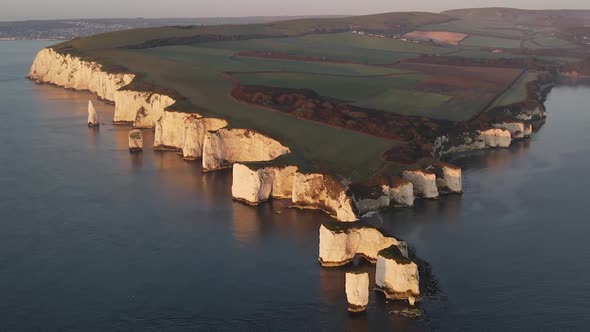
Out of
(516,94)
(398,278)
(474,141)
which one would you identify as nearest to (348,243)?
(398,278)

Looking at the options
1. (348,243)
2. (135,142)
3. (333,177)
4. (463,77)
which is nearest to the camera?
(348,243)

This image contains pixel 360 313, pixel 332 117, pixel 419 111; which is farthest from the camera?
pixel 419 111

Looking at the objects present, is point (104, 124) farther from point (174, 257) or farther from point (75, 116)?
point (174, 257)

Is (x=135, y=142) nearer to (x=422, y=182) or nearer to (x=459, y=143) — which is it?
(x=422, y=182)

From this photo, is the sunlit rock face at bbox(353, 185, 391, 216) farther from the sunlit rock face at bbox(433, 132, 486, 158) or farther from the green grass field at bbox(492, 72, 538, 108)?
the green grass field at bbox(492, 72, 538, 108)

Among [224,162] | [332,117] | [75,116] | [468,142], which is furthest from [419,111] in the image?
[75,116]

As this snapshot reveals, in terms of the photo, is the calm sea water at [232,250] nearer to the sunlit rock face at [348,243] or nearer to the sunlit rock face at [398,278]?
the sunlit rock face at [398,278]
